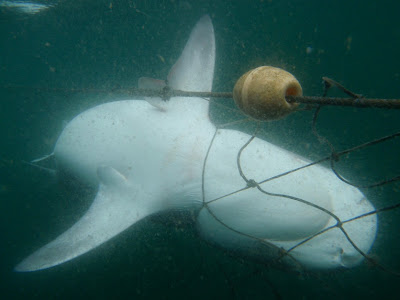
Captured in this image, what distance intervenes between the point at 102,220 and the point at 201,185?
3.64 ft

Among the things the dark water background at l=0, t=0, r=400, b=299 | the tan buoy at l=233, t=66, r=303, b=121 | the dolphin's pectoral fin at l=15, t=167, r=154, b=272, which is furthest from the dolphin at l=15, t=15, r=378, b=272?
the dark water background at l=0, t=0, r=400, b=299

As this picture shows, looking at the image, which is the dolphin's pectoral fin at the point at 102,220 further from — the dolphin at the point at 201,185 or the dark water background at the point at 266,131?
the dark water background at the point at 266,131

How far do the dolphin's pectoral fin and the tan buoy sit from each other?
188 cm

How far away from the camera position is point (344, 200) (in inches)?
96.4

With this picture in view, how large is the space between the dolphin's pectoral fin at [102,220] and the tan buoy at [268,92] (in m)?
1.88

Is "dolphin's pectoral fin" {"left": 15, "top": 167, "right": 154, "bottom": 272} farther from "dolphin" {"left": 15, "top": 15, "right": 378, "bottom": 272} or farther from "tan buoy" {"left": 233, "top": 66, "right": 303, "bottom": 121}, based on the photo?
"tan buoy" {"left": 233, "top": 66, "right": 303, "bottom": 121}

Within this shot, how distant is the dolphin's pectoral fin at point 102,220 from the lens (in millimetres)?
2428

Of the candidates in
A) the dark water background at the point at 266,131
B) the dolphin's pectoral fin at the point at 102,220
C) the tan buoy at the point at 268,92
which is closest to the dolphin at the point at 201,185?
the dolphin's pectoral fin at the point at 102,220

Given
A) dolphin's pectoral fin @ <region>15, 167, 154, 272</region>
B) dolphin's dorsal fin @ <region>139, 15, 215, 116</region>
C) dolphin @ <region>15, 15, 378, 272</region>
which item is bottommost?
dolphin's pectoral fin @ <region>15, 167, 154, 272</region>

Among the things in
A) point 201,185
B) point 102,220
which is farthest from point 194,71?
point 102,220

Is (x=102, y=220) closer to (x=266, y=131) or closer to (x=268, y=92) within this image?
(x=268, y=92)

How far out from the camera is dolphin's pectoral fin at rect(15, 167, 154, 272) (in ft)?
7.97

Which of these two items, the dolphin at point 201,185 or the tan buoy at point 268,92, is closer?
the tan buoy at point 268,92

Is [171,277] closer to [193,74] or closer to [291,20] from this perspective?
[193,74]
